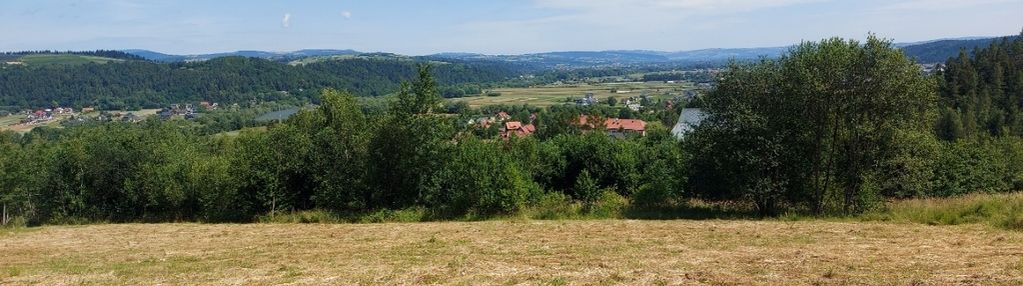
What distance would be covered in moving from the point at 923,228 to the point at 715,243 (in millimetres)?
5985

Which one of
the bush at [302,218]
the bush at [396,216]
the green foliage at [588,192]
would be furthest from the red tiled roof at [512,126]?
the green foliage at [588,192]

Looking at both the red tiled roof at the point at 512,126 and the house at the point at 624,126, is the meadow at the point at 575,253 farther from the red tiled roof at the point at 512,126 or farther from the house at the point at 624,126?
the red tiled roof at the point at 512,126

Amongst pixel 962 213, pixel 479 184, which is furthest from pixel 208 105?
pixel 962 213

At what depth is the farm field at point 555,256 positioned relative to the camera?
1070cm

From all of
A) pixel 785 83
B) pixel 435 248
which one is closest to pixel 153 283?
pixel 435 248

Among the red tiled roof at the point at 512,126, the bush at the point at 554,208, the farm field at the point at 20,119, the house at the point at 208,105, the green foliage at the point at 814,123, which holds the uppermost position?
the green foliage at the point at 814,123

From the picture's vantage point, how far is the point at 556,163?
114 feet

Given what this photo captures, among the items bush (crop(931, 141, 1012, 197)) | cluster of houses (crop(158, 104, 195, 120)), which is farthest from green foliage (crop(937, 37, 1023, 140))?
cluster of houses (crop(158, 104, 195, 120))

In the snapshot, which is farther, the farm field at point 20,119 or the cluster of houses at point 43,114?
the cluster of houses at point 43,114

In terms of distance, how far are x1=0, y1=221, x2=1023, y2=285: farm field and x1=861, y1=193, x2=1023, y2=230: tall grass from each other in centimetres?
95

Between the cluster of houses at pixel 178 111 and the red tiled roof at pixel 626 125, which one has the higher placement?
the red tiled roof at pixel 626 125

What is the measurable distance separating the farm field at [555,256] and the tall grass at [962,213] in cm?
95

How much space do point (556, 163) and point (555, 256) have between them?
2187 centimetres

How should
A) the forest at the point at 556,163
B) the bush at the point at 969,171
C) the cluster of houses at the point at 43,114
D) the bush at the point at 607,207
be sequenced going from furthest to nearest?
1. the cluster of houses at the point at 43,114
2. the bush at the point at 969,171
3. the bush at the point at 607,207
4. the forest at the point at 556,163
